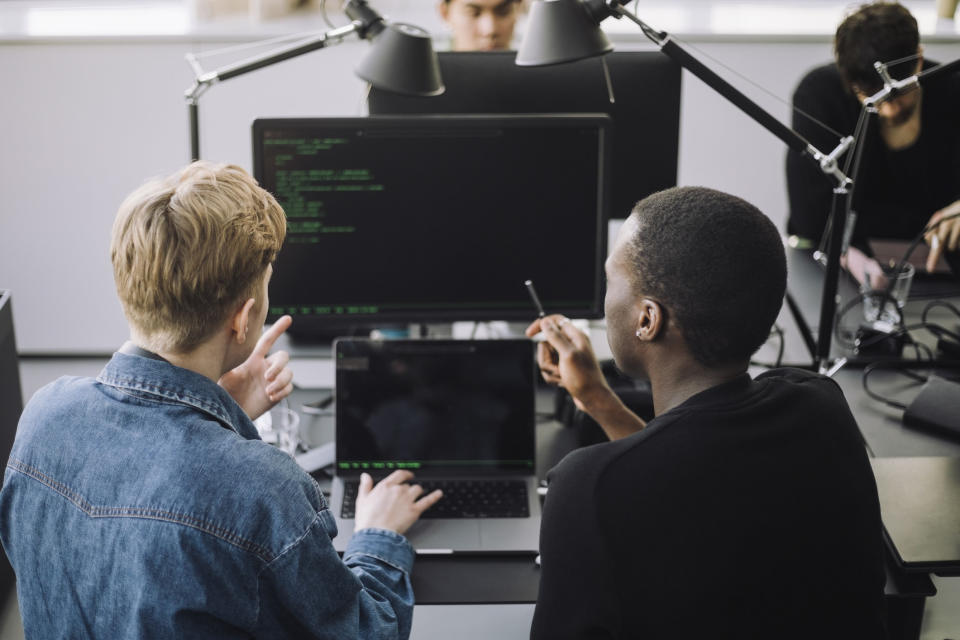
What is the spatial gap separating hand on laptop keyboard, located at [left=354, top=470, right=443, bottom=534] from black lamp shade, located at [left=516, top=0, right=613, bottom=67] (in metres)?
0.69

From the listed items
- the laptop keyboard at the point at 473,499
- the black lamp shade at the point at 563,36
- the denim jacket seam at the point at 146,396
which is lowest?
the laptop keyboard at the point at 473,499

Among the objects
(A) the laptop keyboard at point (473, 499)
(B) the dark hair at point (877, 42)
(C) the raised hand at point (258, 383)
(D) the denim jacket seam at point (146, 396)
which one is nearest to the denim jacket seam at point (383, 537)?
(A) the laptop keyboard at point (473, 499)

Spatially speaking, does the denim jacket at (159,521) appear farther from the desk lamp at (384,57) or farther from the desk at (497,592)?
the desk lamp at (384,57)

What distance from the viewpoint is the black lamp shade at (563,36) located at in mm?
1446

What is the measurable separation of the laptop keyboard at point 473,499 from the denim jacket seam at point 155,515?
0.44 meters

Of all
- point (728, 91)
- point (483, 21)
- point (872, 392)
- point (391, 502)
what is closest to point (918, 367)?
point (872, 392)

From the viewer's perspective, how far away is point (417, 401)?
1.43 meters

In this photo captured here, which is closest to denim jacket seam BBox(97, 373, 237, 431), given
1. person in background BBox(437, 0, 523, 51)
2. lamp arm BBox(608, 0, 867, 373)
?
lamp arm BBox(608, 0, 867, 373)

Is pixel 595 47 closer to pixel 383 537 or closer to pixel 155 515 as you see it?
pixel 383 537

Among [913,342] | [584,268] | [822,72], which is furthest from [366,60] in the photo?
[822,72]

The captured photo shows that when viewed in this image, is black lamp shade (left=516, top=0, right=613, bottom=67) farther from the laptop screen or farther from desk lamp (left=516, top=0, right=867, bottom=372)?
the laptop screen

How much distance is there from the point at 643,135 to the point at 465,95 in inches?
14.2

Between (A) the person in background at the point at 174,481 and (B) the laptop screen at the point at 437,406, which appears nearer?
(A) the person in background at the point at 174,481

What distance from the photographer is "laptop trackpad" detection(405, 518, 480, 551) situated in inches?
51.7
